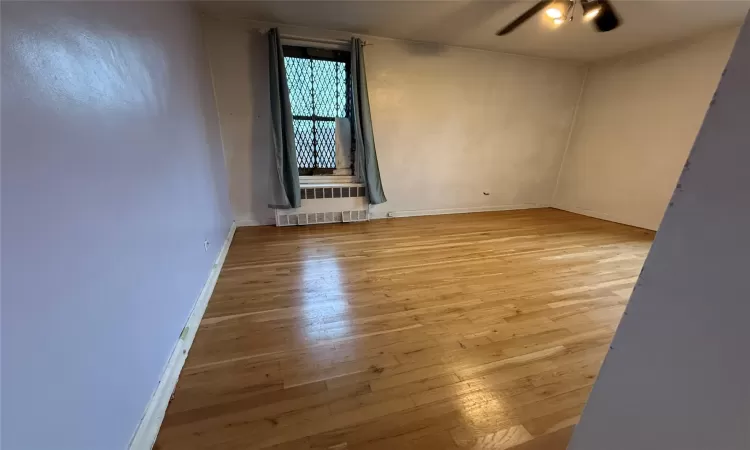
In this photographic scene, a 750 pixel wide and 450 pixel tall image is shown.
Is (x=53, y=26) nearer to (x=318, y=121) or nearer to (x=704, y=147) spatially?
(x=704, y=147)

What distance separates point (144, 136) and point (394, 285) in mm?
1683

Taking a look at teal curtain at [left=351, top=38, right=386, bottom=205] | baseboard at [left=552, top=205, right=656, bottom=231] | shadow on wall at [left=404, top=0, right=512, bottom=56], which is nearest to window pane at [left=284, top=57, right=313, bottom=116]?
teal curtain at [left=351, top=38, right=386, bottom=205]

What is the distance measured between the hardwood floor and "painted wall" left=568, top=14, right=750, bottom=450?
661 millimetres

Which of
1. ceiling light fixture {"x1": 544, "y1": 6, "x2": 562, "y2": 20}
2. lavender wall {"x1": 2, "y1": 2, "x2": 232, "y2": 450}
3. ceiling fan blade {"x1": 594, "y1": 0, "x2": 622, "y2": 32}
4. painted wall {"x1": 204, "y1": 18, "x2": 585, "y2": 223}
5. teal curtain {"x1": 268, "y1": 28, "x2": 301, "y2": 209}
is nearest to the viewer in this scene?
lavender wall {"x1": 2, "y1": 2, "x2": 232, "y2": 450}

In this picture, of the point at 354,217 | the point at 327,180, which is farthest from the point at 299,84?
the point at 354,217

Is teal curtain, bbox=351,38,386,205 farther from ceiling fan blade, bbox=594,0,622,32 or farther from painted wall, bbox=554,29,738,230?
painted wall, bbox=554,29,738,230

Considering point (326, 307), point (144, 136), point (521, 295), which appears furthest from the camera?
point (521, 295)

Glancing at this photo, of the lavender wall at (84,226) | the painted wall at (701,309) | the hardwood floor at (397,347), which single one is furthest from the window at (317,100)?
the painted wall at (701,309)

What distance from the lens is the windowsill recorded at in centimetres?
350

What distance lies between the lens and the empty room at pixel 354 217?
644 millimetres

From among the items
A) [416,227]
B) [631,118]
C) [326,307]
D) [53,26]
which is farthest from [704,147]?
[631,118]

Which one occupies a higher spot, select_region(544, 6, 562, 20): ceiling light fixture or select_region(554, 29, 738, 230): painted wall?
select_region(544, 6, 562, 20): ceiling light fixture

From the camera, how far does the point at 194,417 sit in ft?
3.68

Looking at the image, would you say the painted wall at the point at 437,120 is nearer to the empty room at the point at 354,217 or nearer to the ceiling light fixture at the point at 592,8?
the empty room at the point at 354,217
